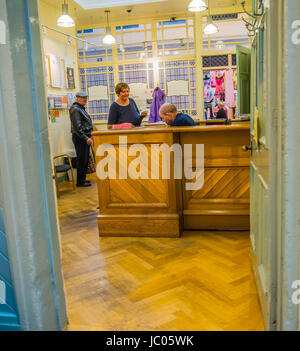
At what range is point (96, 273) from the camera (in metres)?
3.00

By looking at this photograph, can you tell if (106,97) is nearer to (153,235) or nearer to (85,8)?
(85,8)

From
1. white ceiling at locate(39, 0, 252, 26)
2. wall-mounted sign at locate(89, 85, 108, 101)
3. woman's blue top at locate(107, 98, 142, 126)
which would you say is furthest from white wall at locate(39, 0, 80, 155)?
woman's blue top at locate(107, 98, 142, 126)

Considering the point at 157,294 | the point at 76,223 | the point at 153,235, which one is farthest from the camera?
the point at 76,223

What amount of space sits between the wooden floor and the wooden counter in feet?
0.49

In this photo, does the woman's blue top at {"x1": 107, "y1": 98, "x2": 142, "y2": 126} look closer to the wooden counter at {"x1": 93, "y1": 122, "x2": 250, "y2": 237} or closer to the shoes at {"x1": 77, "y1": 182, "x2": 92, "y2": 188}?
the wooden counter at {"x1": 93, "y1": 122, "x2": 250, "y2": 237}

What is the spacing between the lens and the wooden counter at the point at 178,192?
3.68 m

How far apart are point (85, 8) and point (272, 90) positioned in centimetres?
706

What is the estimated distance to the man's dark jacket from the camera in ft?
21.2

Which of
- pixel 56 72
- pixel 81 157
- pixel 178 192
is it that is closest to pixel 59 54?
pixel 56 72

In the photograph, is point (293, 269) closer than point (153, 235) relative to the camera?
Yes

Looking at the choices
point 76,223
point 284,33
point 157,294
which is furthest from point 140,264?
point 284,33

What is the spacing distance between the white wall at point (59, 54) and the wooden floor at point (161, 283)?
3876mm

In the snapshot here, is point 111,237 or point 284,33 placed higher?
point 284,33

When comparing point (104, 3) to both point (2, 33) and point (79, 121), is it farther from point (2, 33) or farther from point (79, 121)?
point (2, 33)
